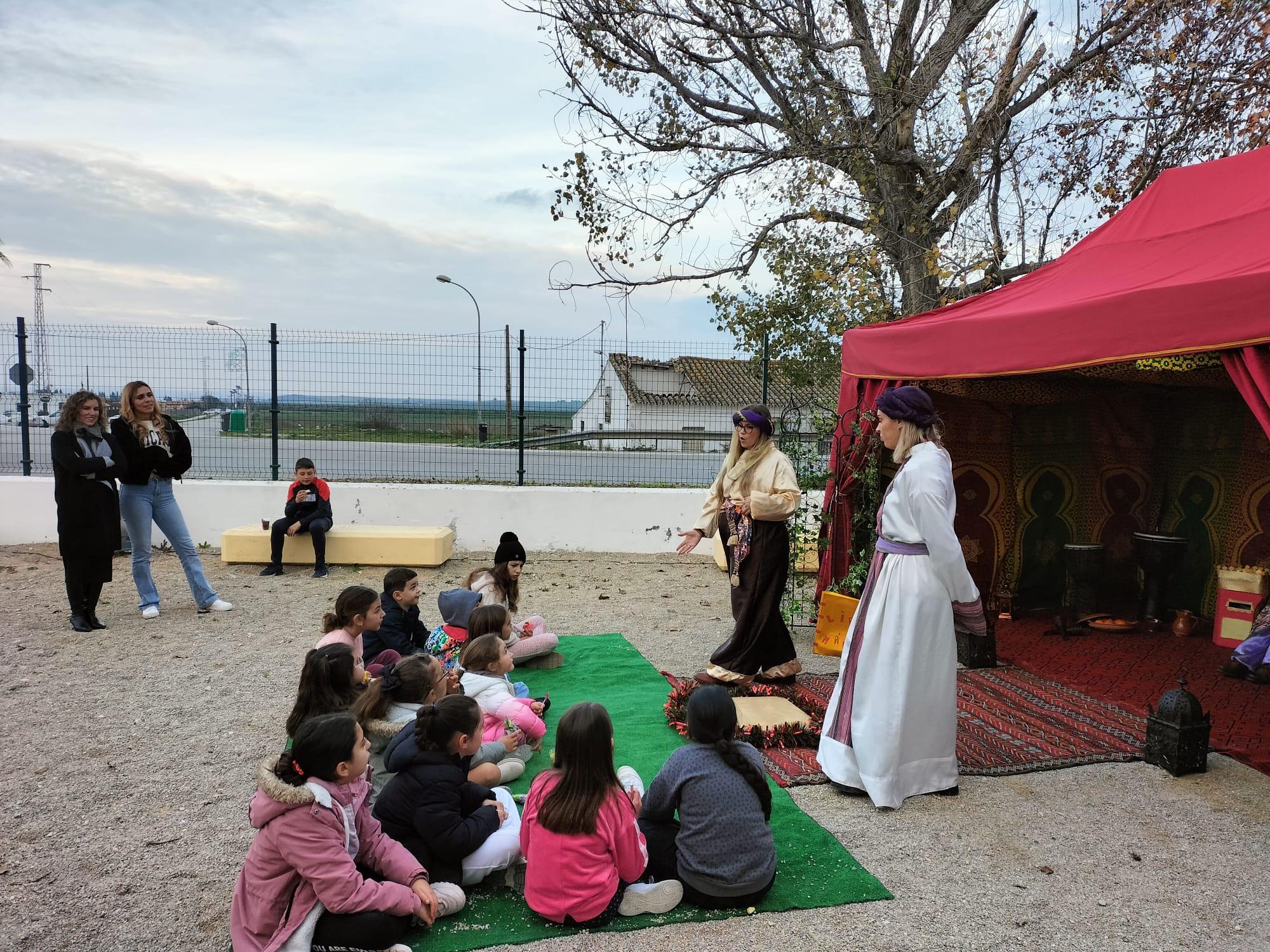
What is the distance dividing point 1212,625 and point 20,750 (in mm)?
7634

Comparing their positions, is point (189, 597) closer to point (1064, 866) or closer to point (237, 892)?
point (237, 892)

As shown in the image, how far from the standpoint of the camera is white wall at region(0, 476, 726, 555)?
942cm

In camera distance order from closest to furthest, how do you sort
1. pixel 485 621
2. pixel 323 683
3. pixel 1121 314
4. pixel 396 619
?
1. pixel 323 683
2. pixel 1121 314
3. pixel 485 621
4. pixel 396 619

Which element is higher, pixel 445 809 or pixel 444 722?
pixel 444 722

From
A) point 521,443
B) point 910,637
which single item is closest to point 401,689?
point 910,637

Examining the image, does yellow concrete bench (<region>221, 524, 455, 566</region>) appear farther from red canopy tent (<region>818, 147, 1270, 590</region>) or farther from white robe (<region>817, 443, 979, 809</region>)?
white robe (<region>817, 443, 979, 809</region>)

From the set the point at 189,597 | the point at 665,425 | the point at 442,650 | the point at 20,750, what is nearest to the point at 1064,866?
the point at 442,650

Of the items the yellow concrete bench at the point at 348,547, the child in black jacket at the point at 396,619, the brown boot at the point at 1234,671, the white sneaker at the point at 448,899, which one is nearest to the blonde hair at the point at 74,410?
the yellow concrete bench at the point at 348,547

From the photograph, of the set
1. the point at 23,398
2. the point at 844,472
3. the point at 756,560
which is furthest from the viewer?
the point at 23,398

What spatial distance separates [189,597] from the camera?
7.41 metres

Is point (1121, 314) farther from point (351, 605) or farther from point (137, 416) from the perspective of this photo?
point (137, 416)

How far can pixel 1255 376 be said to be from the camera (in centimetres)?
332

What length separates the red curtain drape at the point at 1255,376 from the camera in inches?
129

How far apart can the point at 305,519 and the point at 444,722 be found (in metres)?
6.18
